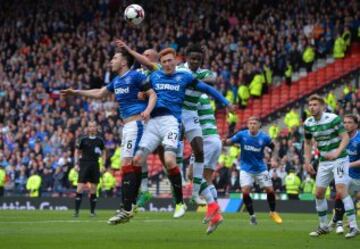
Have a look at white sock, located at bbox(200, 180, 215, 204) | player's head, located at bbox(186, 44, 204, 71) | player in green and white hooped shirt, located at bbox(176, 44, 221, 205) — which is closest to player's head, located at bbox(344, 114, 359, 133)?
player in green and white hooped shirt, located at bbox(176, 44, 221, 205)

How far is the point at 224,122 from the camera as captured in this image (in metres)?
38.6

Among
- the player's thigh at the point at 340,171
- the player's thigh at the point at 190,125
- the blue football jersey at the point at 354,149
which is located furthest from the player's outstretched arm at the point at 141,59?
the blue football jersey at the point at 354,149

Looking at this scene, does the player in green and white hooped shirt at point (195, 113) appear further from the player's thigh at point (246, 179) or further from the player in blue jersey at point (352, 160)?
the player's thigh at point (246, 179)

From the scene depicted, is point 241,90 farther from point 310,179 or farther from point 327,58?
point 310,179

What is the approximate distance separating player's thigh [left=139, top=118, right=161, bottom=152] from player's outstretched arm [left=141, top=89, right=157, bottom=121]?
44 cm

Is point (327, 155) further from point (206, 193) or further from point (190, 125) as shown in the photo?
point (190, 125)

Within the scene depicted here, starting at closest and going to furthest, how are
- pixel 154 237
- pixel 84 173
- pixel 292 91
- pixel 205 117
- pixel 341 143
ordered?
pixel 154 237, pixel 341 143, pixel 205 117, pixel 84 173, pixel 292 91

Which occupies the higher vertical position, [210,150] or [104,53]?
[104,53]

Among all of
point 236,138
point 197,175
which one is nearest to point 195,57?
point 197,175

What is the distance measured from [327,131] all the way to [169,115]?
291 centimetres

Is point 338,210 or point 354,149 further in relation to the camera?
point 354,149

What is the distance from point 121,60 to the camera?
55.6 feet

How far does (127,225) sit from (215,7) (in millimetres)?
27277

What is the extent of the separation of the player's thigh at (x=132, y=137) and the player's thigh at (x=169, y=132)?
42.5 inches
